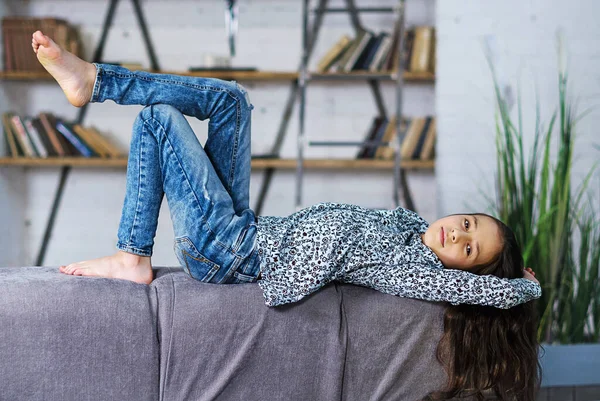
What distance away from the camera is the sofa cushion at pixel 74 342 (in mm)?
1521

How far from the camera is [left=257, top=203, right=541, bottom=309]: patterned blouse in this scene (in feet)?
5.30

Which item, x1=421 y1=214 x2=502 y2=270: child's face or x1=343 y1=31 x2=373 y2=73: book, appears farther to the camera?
x1=343 y1=31 x2=373 y2=73: book

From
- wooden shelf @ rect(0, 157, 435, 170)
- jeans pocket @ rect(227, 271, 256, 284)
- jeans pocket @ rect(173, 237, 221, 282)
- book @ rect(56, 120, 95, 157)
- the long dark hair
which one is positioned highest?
book @ rect(56, 120, 95, 157)

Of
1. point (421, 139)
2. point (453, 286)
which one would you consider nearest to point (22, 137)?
point (421, 139)

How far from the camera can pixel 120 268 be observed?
1.75 metres

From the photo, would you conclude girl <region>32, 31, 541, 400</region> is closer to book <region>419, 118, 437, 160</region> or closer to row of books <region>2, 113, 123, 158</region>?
book <region>419, 118, 437, 160</region>

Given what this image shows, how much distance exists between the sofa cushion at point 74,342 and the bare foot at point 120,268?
0.43ft

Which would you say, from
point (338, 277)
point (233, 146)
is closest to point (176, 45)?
point (233, 146)

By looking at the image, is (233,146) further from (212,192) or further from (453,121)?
(453,121)

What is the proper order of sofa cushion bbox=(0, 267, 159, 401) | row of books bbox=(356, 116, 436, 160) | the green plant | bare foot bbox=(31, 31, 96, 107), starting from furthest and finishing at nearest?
row of books bbox=(356, 116, 436, 160)
the green plant
bare foot bbox=(31, 31, 96, 107)
sofa cushion bbox=(0, 267, 159, 401)

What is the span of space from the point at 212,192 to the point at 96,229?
265cm

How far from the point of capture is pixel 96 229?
165 inches

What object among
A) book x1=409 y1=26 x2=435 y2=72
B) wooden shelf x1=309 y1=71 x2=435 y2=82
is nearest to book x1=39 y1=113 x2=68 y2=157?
wooden shelf x1=309 y1=71 x2=435 y2=82

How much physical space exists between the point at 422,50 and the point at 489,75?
53 cm
